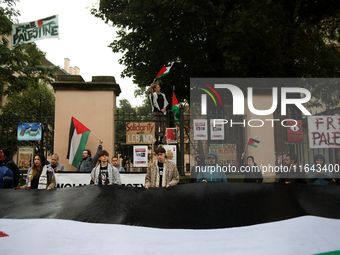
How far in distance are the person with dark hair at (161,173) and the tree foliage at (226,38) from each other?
25.3ft

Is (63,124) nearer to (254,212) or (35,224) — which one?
(35,224)

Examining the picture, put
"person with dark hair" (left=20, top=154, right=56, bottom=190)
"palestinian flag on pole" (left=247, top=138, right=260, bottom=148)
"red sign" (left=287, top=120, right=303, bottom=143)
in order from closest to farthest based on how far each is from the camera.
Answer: "person with dark hair" (left=20, top=154, right=56, bottom=190)
"red sign" (left=287, top=120, right=303, bottom=143)
"palestinian flag on pole" (left=247, top=138, right=260, bottom=148)

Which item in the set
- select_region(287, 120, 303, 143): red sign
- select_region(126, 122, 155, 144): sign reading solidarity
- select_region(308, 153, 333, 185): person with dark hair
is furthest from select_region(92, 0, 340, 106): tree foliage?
select_region(308, 153, 333, 185): person with dark hair

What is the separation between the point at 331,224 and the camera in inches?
153

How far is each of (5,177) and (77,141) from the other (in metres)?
2.77

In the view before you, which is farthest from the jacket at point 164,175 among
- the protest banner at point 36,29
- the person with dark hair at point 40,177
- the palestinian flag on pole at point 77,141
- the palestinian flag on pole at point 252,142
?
the protest banner at point 36,29

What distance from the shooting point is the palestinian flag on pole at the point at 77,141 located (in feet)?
30.0

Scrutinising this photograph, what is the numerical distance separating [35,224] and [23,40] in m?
8.33

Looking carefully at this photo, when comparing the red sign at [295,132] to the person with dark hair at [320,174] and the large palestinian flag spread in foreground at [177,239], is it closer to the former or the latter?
the person with dark hair at [320,174]

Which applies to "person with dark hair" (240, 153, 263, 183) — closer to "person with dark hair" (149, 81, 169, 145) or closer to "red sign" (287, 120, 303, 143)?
"red sign" (287, 120, 303, 143)

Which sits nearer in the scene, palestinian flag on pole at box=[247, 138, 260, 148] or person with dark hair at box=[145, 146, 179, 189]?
person with dark hair at box=[145, 146, 179, 189]

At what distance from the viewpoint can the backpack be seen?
6664mm

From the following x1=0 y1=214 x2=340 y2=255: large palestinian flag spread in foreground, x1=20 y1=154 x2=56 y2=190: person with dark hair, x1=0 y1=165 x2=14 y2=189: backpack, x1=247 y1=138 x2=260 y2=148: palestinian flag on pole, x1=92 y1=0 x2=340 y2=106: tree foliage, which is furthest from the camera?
x1=92 y1=0 x2=340 y2=106: tree foliage

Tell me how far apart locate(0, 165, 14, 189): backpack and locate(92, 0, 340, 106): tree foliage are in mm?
8009
